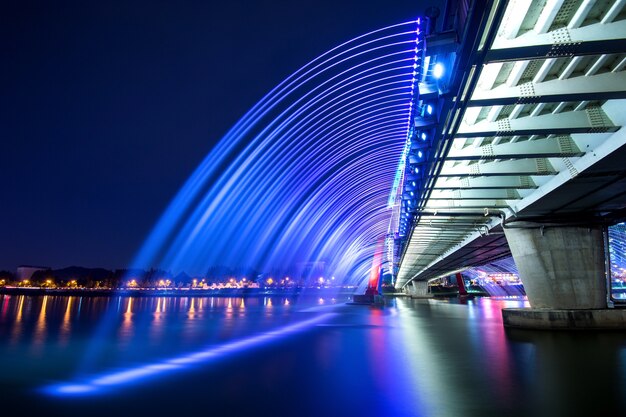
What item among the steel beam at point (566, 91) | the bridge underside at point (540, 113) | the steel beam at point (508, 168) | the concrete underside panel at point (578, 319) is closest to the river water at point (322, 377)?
the concrete underside panel at point (578, 319)

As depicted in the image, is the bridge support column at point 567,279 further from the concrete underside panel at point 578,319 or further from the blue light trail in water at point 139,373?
the blue light trail in water at point 139,373

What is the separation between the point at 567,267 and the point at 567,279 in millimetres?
731

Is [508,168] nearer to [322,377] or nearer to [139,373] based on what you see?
[322,377]

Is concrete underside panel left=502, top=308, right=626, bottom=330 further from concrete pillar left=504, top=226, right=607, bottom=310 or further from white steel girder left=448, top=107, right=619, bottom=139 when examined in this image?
white steel girder left=448, top=107, right=619, bottom=139

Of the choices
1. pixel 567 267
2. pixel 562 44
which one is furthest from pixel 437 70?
pixel 567 267

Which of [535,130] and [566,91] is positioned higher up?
[566,91]

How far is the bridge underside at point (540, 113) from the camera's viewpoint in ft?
30.0

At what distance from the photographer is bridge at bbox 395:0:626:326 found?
9180 millimetres

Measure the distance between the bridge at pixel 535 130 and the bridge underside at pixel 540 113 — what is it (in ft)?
0.12

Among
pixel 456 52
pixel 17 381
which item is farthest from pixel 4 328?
pixel 456 52

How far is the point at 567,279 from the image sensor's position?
2344 cm

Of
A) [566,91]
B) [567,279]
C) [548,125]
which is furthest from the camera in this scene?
[567,279]

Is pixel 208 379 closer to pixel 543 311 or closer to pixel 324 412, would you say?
pixel 324 412

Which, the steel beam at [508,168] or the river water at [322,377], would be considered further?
the steel beam at [508,168]
